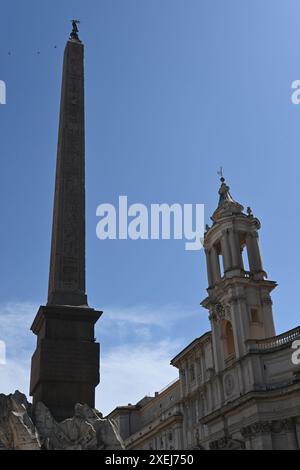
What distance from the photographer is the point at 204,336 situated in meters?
37.4

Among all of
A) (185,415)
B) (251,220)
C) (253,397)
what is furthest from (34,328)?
(185,415)

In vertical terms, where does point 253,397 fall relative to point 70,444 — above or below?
above

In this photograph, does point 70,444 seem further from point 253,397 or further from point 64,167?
point 253,397

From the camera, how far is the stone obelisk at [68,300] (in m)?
12.9

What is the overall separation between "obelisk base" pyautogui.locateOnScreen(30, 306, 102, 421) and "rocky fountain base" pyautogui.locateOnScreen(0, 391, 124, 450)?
0.48 metres

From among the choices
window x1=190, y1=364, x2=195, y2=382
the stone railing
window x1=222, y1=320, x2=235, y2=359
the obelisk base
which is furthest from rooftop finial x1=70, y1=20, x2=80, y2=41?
window x1=190, y1=364, x2=195, y2=382

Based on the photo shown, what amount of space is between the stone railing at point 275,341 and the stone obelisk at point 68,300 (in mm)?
17148

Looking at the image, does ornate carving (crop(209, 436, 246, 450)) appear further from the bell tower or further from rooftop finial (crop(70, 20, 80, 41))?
rooftop finial (crop(70, 20, 80, 41))

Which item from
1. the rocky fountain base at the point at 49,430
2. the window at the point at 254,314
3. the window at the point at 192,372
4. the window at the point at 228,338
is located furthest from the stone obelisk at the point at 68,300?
the window at the point at 192,372

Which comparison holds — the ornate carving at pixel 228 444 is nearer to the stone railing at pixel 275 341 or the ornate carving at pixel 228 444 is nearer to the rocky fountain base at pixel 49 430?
the stone railing at pixel 275 341

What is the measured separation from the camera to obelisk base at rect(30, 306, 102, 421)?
42.2 feet

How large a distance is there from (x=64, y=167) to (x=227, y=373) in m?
20.4
